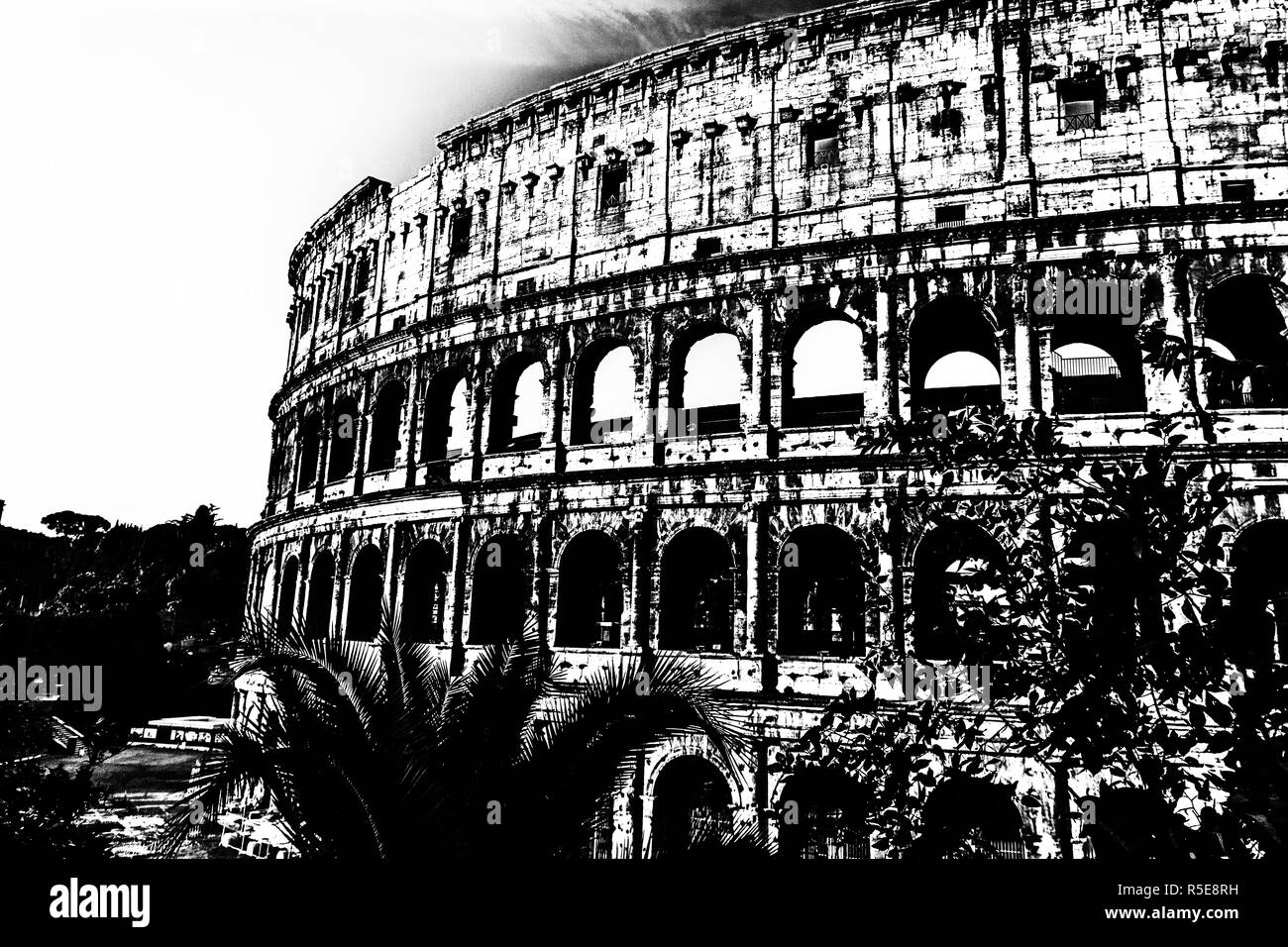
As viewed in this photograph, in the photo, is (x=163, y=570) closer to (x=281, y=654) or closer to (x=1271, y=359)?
(x=281, y=654)

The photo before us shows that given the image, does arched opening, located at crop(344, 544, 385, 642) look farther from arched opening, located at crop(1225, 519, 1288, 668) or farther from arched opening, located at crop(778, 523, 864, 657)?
arched opening, located at crop(1225, 519, 1288, 668)

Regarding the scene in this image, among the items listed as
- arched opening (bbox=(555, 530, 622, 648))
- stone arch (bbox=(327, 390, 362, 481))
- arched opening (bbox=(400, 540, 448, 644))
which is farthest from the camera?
stone arch (bbox=(327, 390, 362, 481))

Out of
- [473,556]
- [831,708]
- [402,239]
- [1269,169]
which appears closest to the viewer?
[831,708]

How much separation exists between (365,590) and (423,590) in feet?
5.67

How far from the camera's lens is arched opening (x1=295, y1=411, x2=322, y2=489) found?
1858cm

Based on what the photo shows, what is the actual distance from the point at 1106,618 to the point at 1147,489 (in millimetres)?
752

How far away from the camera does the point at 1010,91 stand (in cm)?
1276

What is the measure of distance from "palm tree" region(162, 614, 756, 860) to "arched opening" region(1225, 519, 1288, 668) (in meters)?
3.10

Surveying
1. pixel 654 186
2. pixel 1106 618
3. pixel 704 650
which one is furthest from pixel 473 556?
pixel 1106 618

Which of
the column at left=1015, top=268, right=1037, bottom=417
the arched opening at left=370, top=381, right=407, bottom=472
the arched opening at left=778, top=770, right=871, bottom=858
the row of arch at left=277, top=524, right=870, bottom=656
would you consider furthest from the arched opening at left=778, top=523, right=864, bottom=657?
the arched opening at left=370, top=381, right=407, bottom=472

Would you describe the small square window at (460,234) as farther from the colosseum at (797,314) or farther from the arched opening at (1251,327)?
the arched opening at (1251,327)

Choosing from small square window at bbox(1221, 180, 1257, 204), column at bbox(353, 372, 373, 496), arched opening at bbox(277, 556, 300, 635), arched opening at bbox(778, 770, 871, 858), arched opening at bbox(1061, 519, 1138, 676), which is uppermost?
small square window at bbox(1221, 180, 1257, 204)

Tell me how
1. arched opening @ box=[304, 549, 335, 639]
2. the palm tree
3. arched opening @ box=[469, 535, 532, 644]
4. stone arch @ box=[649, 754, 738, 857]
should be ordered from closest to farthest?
the palm tree → stone arch @ box=[649, 754, 738, 857] → arched opening @ box=[469, 535, 532, 644] → arched opening @ box=[304, 549, 335, 639]

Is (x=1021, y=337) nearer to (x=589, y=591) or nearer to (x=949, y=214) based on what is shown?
(x=949, y=214)
